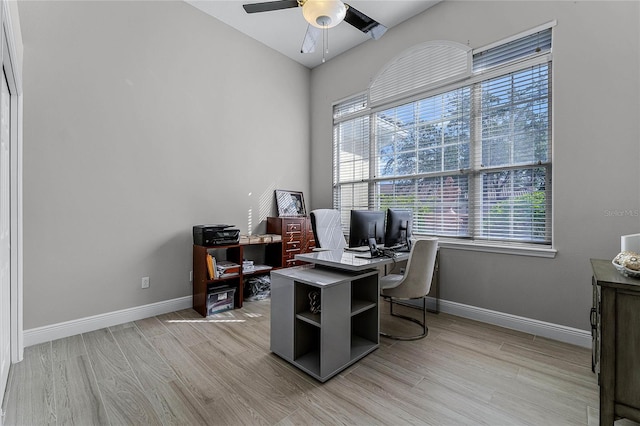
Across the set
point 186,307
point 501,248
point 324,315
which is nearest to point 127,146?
point 186,307

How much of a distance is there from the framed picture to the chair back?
7.73ft

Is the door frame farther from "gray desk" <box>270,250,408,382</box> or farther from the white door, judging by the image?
"gray desk" <box>270,250,408,382</box>

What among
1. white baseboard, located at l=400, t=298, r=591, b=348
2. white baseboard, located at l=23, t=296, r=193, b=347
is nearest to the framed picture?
white baseboard, located at l=23, t=296, r=193, b=347

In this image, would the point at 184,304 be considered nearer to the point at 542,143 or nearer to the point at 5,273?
the point at 5,273

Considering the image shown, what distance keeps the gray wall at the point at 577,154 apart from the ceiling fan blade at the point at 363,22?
1063 millimetres

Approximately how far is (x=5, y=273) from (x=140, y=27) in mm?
2634

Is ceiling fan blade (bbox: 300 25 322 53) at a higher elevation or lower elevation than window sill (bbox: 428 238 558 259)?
higher

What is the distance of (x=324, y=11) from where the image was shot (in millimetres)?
2191

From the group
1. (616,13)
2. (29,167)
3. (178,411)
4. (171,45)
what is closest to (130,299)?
(29,167)

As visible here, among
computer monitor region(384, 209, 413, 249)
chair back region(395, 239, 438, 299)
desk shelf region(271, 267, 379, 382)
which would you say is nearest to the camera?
desk shelf region(271, 267, 379, 382)

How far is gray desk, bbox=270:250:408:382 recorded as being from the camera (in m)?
1.99

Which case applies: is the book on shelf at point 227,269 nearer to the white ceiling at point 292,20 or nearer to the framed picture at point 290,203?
the framed picture at point 290,203

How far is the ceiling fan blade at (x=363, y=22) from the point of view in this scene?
8.57 feet

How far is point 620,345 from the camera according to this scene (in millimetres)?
1423
